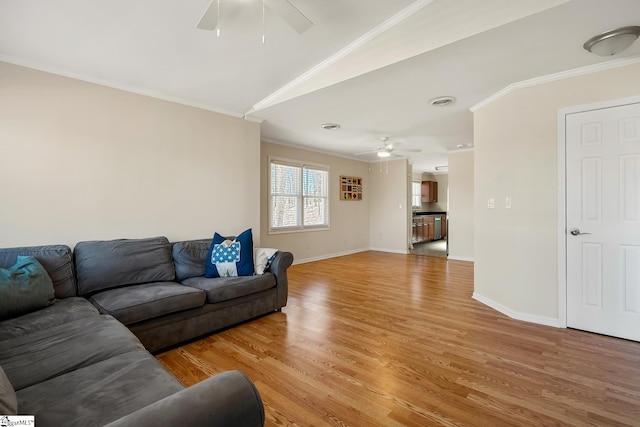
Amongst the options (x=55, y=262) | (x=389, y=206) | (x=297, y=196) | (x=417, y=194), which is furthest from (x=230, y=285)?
(x=417, y=194)

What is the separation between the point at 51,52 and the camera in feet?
8.05

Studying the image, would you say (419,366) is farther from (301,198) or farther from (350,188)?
(350,188)

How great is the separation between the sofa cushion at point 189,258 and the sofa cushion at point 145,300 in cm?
36

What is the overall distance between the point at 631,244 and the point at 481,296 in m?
1.49

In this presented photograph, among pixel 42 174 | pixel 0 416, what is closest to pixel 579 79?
pixel 0 416

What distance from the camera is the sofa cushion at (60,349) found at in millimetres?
1317

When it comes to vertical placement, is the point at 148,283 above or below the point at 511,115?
below

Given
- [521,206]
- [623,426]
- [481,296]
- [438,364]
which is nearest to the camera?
[623,426]

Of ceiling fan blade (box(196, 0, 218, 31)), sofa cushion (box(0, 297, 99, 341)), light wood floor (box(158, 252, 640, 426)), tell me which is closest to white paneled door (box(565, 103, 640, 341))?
light wood floor (box(158, 252, 640, 426))

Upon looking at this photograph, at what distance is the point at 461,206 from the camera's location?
6.36 meters

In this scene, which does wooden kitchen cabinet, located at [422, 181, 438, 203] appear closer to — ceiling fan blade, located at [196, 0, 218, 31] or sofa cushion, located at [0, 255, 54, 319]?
ceiling fan blade, located at [196, 0, 218, 31]

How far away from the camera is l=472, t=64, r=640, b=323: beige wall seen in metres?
2.72

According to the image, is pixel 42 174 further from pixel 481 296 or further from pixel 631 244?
pixel 631 244

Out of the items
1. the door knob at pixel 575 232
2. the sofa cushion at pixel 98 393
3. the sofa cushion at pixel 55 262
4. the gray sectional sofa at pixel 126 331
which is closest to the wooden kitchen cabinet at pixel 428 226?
the door knob at pixel 575 232
